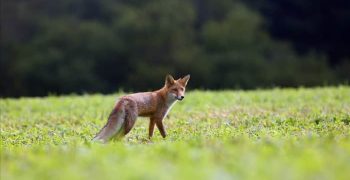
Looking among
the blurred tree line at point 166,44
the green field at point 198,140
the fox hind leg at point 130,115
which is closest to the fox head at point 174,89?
the green field at point 198,140

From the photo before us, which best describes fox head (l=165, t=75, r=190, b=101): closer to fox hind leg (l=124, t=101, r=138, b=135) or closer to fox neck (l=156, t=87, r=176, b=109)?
fox neck (l=156, t=87, r=176, b=109)

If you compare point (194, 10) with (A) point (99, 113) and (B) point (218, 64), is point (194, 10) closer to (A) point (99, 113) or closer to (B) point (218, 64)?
(B) point (218, 64)

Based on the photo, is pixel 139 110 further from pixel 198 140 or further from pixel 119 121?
pixel 198 140

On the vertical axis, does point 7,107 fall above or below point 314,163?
below

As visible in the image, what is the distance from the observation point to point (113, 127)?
10.5m

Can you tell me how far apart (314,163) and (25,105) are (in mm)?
13524

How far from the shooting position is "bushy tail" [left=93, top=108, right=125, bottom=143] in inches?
409

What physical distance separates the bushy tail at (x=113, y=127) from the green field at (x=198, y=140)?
0.30 meters

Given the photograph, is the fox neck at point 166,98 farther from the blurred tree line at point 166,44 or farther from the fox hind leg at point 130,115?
the blurred tree line at point 166,44

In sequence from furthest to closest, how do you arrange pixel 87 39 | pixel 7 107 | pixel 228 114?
pixel 87 39
pixel 7 107
pixel 228 114

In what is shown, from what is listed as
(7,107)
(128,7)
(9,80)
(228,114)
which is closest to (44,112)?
(7,107)

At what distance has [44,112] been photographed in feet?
57.4

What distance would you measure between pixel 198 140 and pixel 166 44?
35.2 meters

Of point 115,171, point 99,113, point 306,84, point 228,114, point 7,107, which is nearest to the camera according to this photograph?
point 115,171
